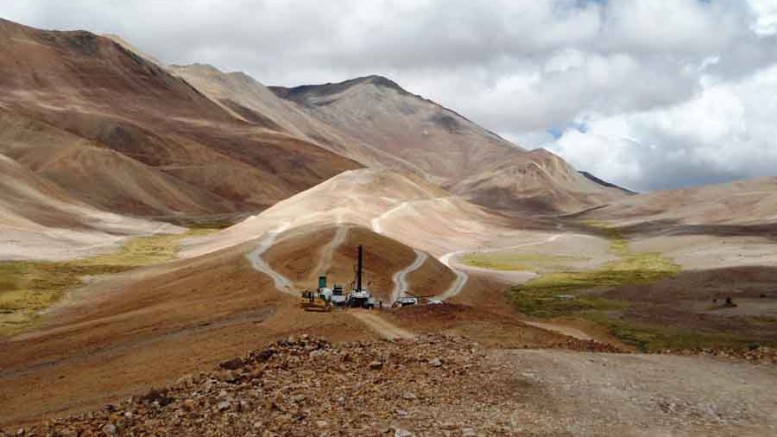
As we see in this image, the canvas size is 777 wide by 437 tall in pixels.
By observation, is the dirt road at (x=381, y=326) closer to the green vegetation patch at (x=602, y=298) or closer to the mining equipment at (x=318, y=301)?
the mining equipment at (x=318, y=301)

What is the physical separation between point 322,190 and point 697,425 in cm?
11747

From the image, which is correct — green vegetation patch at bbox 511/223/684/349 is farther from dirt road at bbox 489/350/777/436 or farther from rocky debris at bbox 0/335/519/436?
rocky debris at bbox 0/335/519/436

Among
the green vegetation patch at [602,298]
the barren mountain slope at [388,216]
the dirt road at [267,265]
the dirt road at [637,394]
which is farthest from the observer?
the barren mountain slope at [388,216]

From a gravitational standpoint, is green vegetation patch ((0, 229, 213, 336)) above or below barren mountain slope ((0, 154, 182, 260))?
below

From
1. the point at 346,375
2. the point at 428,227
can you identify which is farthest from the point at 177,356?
the point at 428,227

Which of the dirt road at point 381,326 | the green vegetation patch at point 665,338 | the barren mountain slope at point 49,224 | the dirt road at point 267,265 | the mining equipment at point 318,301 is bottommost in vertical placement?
the green vegetation patch at point 665,338

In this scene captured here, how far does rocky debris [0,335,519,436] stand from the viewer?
18906 millimetres

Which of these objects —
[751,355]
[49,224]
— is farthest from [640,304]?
[49,224]

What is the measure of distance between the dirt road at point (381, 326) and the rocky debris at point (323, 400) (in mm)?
7285

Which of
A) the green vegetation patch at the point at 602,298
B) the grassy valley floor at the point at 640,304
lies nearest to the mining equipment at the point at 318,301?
the grassy valley floor at the point at 640,304

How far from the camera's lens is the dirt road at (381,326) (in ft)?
110

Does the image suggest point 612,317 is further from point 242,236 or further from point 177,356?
point 242,236

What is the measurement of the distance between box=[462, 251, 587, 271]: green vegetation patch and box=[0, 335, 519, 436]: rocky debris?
71.5m

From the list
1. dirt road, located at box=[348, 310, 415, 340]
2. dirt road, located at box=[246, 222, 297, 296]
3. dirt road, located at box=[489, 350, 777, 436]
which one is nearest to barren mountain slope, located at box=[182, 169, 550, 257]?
dirt road, located at box=[246, 222, 297, 296]
